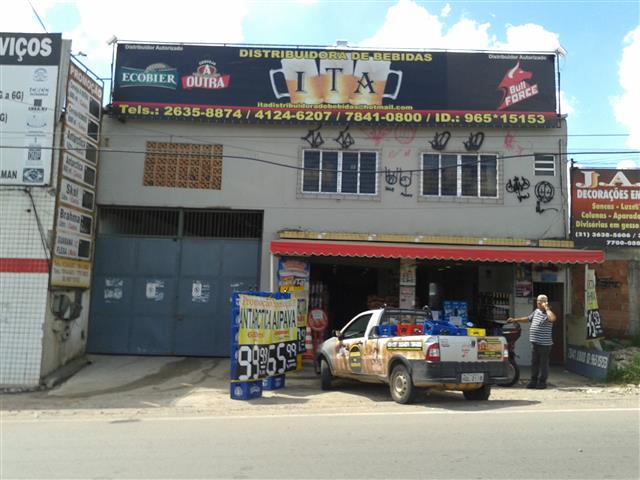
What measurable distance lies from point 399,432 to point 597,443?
223 cm

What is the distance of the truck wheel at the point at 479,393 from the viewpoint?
9.39 m

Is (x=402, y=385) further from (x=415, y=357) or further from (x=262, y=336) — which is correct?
(x=262, y=336)

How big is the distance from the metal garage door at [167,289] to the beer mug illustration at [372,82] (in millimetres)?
4824

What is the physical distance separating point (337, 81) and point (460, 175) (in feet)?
13.8

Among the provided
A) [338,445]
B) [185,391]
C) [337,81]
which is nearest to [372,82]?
[337,81]

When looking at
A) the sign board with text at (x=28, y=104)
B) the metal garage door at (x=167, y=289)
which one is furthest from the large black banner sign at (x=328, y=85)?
the metal garage door at (x=167, y=289)

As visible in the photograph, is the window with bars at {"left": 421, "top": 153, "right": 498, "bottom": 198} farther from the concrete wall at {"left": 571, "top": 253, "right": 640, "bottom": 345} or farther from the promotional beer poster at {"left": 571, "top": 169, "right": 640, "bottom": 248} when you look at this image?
the concrete wall at {"left": 571, "top": 253, "right": 640, "bottom": 345}

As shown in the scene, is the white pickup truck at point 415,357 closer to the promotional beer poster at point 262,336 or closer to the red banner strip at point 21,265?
the promotional beer poster at point 262,336

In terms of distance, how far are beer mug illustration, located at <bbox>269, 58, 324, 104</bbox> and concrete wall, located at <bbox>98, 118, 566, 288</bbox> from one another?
0.84 m

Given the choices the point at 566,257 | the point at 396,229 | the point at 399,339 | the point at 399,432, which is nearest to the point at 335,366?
the point at 399,339

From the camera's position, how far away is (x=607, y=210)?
570 inches

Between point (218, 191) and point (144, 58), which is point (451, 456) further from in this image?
point (144, 58)

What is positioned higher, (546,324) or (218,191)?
(218,191)

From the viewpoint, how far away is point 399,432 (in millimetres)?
6852
